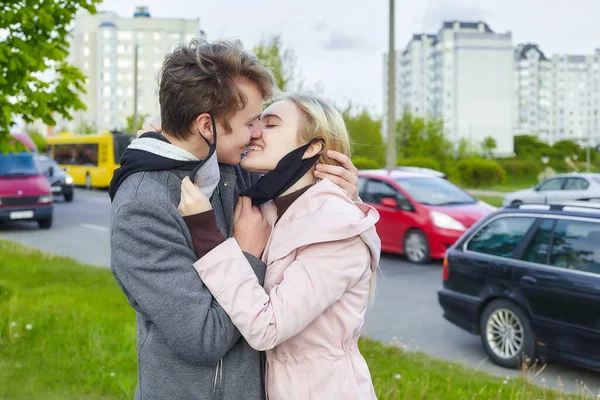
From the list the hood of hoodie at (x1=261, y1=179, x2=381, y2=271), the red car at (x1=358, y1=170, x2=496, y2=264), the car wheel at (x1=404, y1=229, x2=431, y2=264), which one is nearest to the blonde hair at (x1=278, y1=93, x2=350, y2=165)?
the hood of hoodie at (x1=261, y1=179, x2=381, y2=271)

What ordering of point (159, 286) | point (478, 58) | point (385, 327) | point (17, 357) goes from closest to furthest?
point (159, 286) → point (17, 357) → point (385, 327) → point (478, 58)

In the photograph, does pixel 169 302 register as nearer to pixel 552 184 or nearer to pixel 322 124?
pixel 322 124

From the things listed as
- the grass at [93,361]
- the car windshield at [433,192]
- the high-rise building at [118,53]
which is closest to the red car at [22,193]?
the car windshield at [433,192]

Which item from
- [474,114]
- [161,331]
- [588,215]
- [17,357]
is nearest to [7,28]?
[17,357]

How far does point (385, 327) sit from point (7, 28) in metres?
5.20

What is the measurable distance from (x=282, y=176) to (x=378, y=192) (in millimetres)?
11383

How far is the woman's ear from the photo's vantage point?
7.67 ft

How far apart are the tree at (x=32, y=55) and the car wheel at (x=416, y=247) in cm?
666

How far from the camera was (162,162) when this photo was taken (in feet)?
6.84

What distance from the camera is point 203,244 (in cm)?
205

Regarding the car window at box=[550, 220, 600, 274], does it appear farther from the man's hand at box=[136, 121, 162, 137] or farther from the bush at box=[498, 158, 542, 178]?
the bush at box=[498, 158, 542, 178]

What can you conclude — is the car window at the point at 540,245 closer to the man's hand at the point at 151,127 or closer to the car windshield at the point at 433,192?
the man's hand at the point at 151,127

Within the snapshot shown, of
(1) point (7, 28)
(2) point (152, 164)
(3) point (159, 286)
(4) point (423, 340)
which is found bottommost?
(4) point (423, 340)

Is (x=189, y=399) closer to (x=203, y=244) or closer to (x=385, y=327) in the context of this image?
(x=203, y=244)
